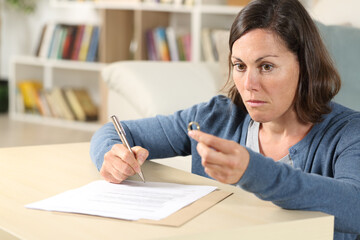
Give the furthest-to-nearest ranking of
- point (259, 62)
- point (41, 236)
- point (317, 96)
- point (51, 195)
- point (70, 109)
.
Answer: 1. point (70, 109)
2. point (317, 96)
3. point (259, 62)
4. point (51, 195)
5. point (41, 236)

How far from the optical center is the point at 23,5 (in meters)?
5.57

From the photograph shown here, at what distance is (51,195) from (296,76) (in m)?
0.56

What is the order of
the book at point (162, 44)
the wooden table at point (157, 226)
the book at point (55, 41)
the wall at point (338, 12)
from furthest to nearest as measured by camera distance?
the book at point (55, 41), the book at point (162, 44), the wall at point (338, 12), the wooden table at point (157, 226)

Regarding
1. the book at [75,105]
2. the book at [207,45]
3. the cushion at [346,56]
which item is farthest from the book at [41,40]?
the cushion at [346,56]

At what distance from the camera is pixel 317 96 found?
1.38 metres

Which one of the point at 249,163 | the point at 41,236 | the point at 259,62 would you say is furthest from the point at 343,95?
the point at 41,236

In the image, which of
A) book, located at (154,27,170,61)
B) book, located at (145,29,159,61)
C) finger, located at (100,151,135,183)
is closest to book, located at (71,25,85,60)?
book, located at (145,29,159,61)

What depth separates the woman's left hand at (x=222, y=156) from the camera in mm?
924

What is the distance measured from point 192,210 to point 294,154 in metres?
0.42

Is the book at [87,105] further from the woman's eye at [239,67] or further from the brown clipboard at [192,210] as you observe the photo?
the brown clipboard at [192,210]

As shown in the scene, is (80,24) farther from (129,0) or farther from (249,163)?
(249,163)

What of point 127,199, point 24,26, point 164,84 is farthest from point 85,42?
point 127,199

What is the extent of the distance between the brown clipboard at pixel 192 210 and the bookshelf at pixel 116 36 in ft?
9.77

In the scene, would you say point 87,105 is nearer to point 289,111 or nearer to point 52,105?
point 52,105
